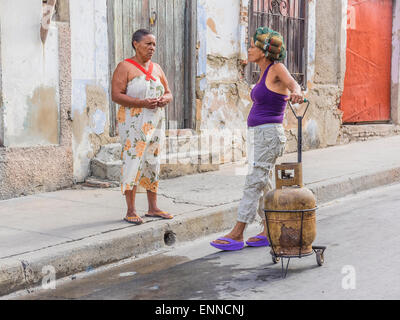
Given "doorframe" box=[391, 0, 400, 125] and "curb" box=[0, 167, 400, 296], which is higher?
"doorframe" box=[391, 0, 400, 125]

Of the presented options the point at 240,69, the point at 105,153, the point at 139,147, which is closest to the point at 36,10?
the point at 105,153

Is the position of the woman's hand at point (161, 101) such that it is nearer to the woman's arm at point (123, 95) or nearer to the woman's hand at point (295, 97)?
the woman's arm at point (123, 95)

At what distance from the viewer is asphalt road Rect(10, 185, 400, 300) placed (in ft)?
12.2

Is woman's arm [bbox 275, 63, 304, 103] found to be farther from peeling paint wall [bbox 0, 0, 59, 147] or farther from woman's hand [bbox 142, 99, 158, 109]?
peeling paint wall [bbox 0, 0, 59, 147]

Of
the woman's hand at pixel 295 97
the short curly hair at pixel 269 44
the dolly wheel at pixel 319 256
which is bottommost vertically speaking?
the dolly wheel at pixel 319 256

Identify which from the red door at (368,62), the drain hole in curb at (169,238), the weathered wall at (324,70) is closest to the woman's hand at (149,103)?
the drain hole in curb at (169,238)

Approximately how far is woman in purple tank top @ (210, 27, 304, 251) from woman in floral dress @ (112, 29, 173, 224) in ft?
2.57

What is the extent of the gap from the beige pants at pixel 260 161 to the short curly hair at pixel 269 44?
519mm

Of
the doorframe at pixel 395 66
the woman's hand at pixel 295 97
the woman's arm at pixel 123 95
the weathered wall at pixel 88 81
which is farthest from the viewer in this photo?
the doorframe at pixel 395 66

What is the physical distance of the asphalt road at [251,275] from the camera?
3715mm

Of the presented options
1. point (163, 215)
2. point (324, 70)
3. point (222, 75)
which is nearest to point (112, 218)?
point (163, 215)

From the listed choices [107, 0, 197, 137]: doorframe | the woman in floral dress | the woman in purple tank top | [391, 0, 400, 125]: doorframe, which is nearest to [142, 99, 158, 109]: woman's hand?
the woman in floral dress
